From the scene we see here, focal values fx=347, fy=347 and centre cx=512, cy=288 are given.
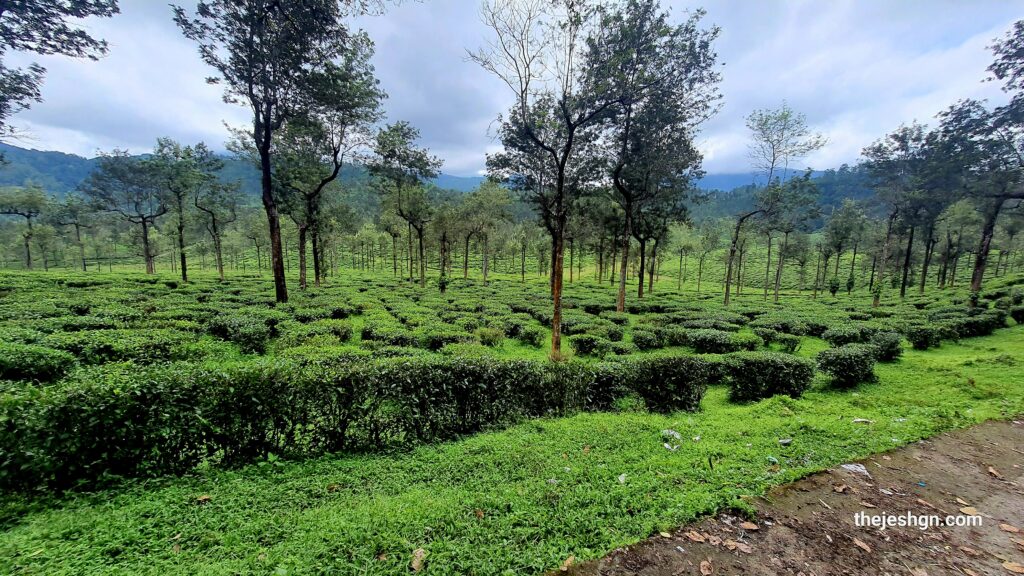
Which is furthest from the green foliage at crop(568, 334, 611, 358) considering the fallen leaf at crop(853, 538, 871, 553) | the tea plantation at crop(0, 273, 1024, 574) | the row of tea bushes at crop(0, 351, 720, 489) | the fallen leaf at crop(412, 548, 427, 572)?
the fallen leaf at crop(412, 548, 427, 572)

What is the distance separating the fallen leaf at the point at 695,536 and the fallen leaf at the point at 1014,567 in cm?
233

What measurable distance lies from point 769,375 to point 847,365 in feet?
7.75

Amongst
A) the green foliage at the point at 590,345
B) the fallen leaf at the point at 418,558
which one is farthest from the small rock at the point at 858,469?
the green foliage at the point at 590,345

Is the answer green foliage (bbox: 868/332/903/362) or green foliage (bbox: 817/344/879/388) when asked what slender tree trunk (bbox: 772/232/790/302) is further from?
green foliage (bbox: 817/344/879/388)

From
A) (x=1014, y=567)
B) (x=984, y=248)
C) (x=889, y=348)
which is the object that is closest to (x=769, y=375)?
(x=1014, y=567)

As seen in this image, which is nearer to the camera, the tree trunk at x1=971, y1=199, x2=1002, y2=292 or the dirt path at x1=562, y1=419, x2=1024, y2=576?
the dirt path at x1=562, y1=419, x2=1024, y2=576

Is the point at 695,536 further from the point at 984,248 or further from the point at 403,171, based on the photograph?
the point at 984,248

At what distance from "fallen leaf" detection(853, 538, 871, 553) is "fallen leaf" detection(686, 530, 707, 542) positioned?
133cm

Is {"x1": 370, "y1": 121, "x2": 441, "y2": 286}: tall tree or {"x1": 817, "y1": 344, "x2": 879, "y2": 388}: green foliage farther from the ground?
{"x1": 370, "y1": 121, "x2": 441, "y2": 286}: tall tree

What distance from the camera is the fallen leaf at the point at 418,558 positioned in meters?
2.73

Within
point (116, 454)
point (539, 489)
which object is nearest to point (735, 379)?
point (539, 489)

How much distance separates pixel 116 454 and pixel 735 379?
1057 centimetres

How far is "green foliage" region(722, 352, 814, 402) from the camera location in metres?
8.06

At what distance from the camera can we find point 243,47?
1348 cm
